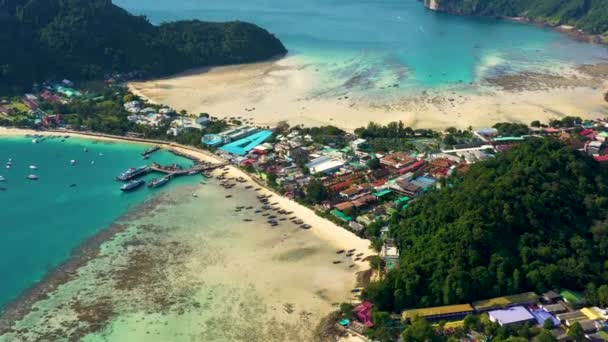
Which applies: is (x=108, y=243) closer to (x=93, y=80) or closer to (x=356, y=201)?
(x=356, y=201)

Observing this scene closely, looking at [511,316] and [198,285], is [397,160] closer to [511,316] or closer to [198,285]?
[511,316]

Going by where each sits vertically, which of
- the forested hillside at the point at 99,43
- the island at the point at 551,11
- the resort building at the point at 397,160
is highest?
the island at the point at 551,11

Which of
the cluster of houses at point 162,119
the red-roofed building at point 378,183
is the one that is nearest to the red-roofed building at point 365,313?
the red-roofed building at point 378,183

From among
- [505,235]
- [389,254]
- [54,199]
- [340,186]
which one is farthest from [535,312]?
[54,199]

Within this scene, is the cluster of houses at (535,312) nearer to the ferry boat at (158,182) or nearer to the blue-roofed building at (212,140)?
the ferry boat at (158,182)

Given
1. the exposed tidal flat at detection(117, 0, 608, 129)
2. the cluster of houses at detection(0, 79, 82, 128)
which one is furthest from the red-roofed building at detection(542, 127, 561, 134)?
the cluster of houses at detection(0, 79, 82, 128)

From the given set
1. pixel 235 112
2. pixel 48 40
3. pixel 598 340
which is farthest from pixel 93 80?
pixel 598 340
